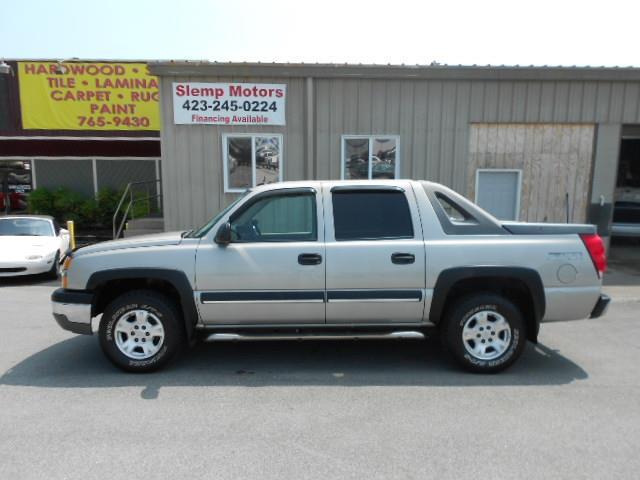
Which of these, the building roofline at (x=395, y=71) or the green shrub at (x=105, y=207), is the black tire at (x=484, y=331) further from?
the green shrub at (x=105, y=207)

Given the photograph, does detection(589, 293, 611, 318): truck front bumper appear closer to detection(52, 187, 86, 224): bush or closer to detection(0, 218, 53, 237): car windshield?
detection(0, 218, 53, 237): car windshield

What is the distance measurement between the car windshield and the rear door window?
7.87 metres

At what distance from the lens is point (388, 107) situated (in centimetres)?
929

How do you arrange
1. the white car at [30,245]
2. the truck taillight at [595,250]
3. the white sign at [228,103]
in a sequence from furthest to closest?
the white sign at [228,103]
the white car at [30,245]
the truck taillight at [595,250]

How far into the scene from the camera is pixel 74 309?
4.14 metres

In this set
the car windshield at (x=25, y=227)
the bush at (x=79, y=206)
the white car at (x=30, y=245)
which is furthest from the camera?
the bush at (x=79, y=206)

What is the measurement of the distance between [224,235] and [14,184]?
1562 centimetres

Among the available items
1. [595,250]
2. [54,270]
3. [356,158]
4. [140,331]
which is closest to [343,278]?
[140,331]

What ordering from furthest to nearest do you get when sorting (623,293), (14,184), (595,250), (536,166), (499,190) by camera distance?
(14,184)
(499,190)
(536,166)
(623,293)
(595,250)

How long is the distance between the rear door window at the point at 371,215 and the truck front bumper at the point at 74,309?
2.42 m

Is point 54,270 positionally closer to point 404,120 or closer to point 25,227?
point 25,227

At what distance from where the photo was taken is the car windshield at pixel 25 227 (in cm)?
930

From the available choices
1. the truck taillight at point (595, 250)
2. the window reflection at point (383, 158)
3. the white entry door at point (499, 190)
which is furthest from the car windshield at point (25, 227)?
the truck taillight at point (595, 250)

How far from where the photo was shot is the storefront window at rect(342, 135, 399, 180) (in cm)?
944
